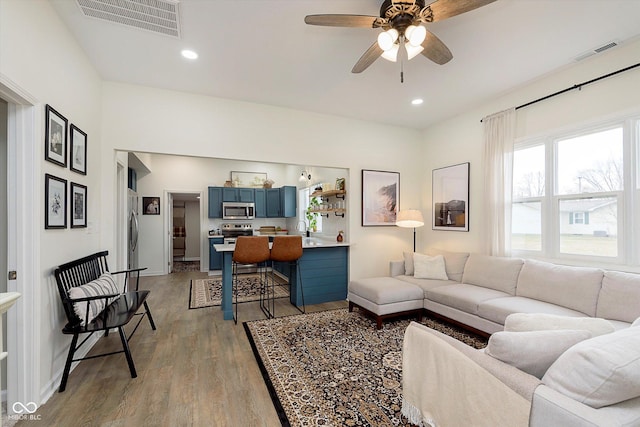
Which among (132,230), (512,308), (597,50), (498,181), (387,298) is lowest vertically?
(387,298)

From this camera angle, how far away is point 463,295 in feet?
10.3

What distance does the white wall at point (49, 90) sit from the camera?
1.76 m

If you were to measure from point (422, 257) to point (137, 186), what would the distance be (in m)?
6.32

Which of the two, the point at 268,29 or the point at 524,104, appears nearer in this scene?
the point at 268,29

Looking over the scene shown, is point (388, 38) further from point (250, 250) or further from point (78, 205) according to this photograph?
point (78, 205)

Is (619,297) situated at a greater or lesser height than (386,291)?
greater

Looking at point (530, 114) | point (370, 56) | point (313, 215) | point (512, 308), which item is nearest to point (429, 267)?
point (512, 308)

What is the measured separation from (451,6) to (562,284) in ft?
8.70

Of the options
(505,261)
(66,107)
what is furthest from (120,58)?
(505,261)

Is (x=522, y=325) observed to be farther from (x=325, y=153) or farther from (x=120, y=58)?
(x=120, y=58)

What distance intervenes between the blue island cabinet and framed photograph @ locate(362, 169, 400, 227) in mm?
689

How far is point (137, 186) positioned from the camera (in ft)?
21.5

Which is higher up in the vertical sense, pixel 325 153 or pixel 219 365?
pixel 325 153

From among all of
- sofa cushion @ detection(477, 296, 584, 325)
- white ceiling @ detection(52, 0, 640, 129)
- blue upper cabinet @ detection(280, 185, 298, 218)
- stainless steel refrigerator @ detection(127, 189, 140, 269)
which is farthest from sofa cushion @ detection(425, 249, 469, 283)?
stainless steel refrigerator @ detection(127, 189, 140, 269)
